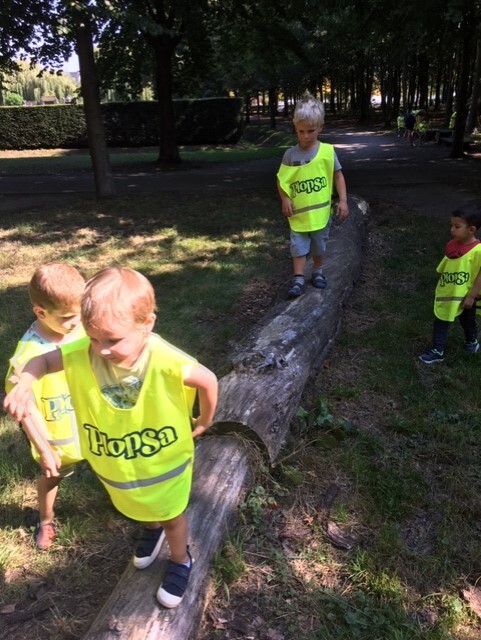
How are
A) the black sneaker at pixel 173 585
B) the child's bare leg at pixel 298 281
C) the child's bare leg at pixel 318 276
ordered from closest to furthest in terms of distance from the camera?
the black sneaker at pixel 173 585 → the child's bare leg at pixel 298 281 → the child's bare leg at pixel 318 276

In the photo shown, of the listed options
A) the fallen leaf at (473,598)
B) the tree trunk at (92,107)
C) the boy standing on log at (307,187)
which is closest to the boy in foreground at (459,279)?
the boy standing on log at (307,187)

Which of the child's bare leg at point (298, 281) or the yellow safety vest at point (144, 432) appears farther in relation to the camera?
the child's bare leg at point (298, 281)

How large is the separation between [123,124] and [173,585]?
2641cm

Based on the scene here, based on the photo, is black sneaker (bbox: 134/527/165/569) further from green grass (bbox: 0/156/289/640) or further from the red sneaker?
the red sneaker

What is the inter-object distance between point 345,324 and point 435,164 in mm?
12086

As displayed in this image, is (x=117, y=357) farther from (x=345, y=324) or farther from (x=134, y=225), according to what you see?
(x=134, y=225)

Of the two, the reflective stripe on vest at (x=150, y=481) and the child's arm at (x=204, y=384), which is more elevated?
the child's arm at (x=204, y=384)

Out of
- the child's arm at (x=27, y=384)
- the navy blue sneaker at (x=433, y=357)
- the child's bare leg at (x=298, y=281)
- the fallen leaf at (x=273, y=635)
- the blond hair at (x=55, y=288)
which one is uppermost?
the blond hair at (x=55, y=288)

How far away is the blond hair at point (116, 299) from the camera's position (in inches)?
64.4

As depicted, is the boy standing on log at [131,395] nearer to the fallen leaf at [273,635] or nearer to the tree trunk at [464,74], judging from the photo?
the fallen leaf at [273,635]

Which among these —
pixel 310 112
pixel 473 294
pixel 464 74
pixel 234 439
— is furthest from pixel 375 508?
pixel 464 74

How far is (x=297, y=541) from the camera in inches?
102

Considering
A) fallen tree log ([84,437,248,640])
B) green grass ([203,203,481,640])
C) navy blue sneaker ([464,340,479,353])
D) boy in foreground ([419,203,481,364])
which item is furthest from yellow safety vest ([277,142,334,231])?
fallen tree log ([84,437,248,640])

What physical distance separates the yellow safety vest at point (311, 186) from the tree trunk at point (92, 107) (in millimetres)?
6195
